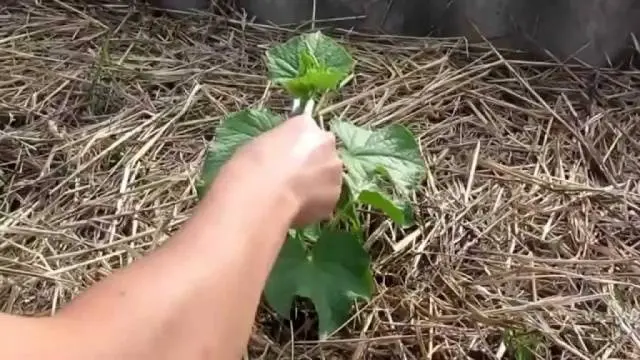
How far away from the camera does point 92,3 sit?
192 centimetres

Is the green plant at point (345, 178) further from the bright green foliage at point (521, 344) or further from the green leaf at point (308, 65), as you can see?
the bright green foliage at point (521, 344)

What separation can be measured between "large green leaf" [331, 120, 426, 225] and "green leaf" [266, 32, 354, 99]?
0.06 meters

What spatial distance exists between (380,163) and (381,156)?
0.01m

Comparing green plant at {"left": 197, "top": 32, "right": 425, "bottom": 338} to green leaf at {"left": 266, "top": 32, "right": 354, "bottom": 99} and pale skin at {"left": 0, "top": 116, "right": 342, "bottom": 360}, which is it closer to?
green leaf at {"left": 266, "top": 32, "right": 354, "bottom": 99}

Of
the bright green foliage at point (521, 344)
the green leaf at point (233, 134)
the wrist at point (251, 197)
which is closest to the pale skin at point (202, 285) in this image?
the wrist at point (251, 197)

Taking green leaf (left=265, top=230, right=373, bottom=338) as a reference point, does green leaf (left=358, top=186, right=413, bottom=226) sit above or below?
above

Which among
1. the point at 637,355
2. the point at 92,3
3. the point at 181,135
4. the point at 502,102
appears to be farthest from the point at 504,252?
the point at 92,3

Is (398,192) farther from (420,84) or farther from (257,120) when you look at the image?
(420,84)

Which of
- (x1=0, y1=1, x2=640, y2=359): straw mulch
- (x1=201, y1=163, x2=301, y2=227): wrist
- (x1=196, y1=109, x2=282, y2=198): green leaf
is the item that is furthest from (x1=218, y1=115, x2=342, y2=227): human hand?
(x1=0, y1=1, x2=640, y2=359): straw mulch

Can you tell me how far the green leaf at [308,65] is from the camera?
1272 mm

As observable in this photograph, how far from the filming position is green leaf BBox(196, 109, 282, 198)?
48.0 inches

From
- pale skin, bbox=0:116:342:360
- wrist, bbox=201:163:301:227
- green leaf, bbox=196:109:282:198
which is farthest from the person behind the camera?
green leaf, bbox=196:109:282:198

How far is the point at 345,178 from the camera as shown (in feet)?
4.10

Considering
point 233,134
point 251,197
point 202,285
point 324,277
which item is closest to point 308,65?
point 233,134
